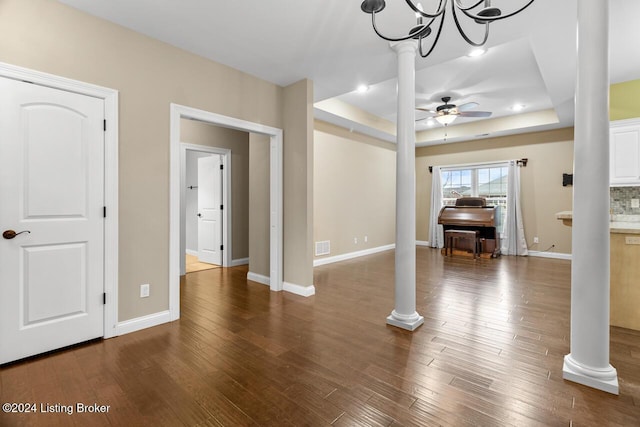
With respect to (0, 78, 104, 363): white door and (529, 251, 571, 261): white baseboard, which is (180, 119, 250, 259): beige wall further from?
(529, 251, 571, 261): white baseboard

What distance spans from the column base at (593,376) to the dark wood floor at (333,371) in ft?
0.16

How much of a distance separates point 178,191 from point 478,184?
6.83 metres

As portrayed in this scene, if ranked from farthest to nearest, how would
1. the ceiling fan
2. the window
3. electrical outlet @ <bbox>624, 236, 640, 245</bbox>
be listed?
1. the window
2. the ceiling fan
3. electrical outlet @ <bbox>624, 236, 640, 245</bbox>

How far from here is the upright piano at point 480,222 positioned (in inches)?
242

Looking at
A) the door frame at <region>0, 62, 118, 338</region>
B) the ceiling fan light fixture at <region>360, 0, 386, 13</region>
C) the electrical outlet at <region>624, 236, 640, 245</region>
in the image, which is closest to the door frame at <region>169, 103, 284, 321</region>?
the door frame at <region>0, 62, 118, 338</region>

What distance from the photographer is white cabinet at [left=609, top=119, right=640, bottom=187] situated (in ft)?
12.0

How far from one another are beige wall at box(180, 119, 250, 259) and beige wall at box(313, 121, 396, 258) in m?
1.32

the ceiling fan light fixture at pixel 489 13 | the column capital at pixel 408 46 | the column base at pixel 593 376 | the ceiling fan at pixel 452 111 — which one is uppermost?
the ceiling fan at pixel 452 111

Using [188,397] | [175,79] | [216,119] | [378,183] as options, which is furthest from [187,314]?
[378,183]

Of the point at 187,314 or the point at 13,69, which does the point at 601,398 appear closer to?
the point at 187,314

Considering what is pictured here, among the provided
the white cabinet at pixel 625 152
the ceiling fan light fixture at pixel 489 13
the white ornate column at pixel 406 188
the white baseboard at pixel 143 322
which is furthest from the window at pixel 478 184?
the white baseboard at pixel 143 322

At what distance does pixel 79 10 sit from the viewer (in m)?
2.38

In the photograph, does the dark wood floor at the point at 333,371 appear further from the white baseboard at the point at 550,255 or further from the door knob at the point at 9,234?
the white baseboard at the point at 550,255

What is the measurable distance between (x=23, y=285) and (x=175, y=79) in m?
2.17
